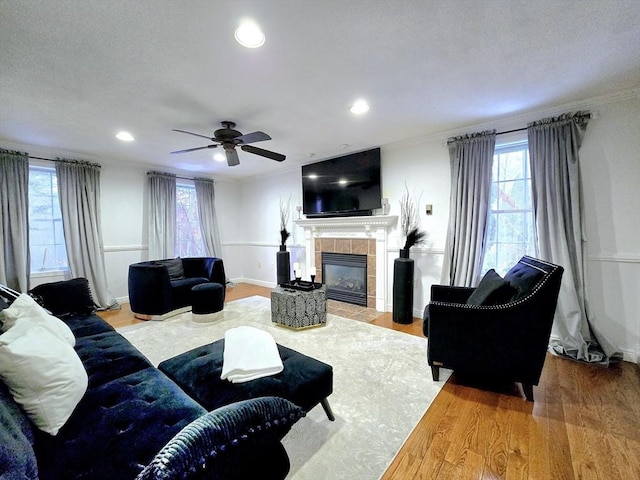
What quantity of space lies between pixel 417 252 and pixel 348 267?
46.4 inches

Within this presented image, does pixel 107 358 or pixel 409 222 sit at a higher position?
pixel 409 222

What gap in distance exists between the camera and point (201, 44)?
172 cm

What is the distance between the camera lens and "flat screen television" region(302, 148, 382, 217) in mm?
4031

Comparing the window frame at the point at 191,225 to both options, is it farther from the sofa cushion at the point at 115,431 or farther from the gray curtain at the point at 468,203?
the gray curtain at the point at 468,203

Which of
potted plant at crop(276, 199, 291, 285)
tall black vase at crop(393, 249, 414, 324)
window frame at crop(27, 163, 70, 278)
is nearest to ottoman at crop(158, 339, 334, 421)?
tall black vase at crop(393, 249, 414, 324)

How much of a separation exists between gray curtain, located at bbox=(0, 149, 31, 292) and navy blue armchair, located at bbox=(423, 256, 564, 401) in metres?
5.10

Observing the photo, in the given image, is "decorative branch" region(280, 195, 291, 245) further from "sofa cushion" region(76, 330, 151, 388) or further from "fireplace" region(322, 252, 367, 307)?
"sofa cushion" region(76, 330, 151, 388)

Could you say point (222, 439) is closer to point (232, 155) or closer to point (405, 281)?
point (232, 155)

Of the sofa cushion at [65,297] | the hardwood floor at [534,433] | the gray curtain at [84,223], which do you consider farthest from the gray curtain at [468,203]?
the gray curtain at [84,223]

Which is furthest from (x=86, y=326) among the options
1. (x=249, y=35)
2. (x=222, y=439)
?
(x=249, y=35)

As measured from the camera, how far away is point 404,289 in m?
3.46

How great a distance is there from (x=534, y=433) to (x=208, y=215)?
18.6 feet

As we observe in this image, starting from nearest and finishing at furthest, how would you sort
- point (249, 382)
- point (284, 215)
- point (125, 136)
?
point (249, 382)
point (125, 136)
point (284, 215)

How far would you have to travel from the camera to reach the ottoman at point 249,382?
4.64 feet
